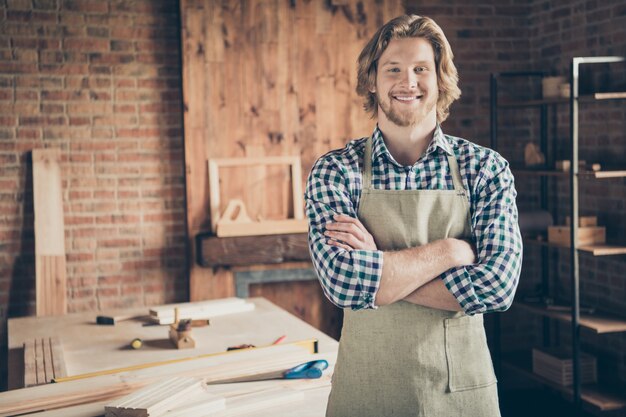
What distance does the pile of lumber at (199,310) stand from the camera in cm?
340

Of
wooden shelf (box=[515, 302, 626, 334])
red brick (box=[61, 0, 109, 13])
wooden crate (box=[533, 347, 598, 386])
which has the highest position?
red brick (box=[61, 0, 109, 13])

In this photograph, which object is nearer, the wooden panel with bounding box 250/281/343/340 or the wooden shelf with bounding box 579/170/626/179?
the wooden shelf with bounding box 579/170/626/179

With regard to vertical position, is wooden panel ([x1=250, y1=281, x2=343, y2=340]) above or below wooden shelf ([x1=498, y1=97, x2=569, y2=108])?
below

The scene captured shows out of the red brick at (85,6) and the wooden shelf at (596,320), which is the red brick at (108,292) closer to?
the red brick at (85,6)

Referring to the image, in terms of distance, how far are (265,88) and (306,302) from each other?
1.46 meters

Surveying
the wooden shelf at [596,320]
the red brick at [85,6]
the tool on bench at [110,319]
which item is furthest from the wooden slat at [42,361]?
the wooden shelf at [596,320]

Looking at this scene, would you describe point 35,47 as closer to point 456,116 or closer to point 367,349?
point 456,116

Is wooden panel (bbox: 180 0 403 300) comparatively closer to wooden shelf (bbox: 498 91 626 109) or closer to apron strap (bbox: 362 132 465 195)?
wooden shelf (bbox: 498 91 626 109)

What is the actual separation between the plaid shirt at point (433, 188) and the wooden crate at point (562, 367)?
2.78 metres

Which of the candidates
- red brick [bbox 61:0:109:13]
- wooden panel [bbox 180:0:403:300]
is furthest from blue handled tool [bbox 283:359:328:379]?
red brick [bbox 61:0:109:13]

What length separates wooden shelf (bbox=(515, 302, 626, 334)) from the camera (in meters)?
4.25

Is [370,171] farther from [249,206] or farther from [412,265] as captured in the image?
[249,206]

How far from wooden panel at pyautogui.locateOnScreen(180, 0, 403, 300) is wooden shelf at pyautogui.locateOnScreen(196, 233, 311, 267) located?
0.42 feet

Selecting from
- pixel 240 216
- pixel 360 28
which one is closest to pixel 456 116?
pixel 360 28
